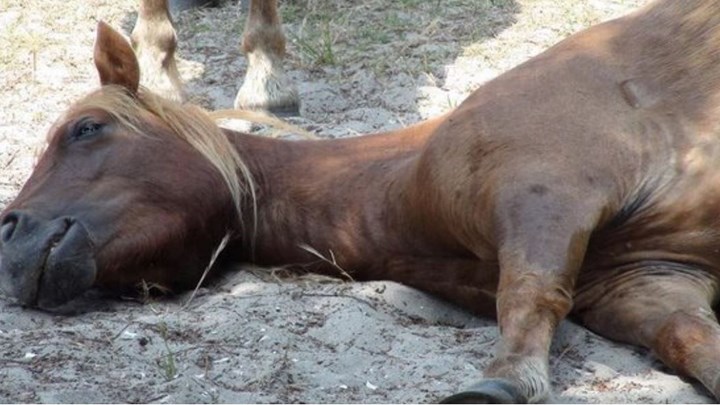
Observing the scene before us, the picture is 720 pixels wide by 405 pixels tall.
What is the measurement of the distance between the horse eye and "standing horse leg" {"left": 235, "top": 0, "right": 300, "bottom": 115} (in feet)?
7.29

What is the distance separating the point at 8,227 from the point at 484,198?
1.46 meters

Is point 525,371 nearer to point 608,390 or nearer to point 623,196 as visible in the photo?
point 608,390

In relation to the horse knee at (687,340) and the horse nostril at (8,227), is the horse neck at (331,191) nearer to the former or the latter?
the horse nostril at (8,227)

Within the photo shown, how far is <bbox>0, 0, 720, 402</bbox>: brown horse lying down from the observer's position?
13.2ft

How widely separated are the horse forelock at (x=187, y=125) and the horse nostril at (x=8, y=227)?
1.56 ft

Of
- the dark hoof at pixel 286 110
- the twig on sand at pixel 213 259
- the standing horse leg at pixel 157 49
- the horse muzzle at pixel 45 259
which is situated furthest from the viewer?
the standing horse leg at pixel 157 49

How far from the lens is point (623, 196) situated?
13.7 feet

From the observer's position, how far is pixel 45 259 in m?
4.48

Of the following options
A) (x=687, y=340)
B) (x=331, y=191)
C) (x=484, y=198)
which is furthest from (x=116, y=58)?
(x=687, y=340)

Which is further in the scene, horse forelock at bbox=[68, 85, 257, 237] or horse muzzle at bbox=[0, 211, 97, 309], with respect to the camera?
horse forelock at bbox=[68, 85, 257, 237]

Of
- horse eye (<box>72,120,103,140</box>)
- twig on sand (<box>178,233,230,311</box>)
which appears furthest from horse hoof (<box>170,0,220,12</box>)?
twig on sand (<box>178,233,230,311</box>)

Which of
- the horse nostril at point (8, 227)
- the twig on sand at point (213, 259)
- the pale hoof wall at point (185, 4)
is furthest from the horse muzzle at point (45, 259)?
the pale hoof wall at point (185, 4)

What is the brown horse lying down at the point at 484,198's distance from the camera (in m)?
4.02

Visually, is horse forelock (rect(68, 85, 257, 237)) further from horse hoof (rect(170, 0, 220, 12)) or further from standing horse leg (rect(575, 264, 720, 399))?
horse hoof (rect(170, 0, 220, 12))
